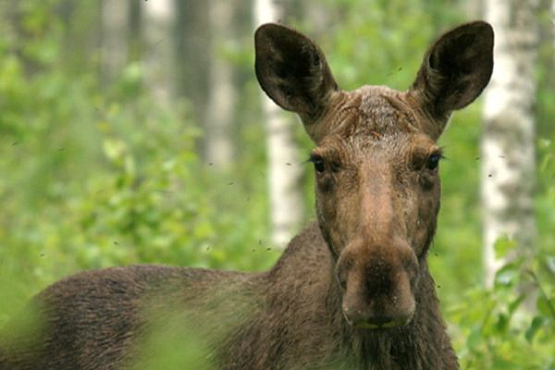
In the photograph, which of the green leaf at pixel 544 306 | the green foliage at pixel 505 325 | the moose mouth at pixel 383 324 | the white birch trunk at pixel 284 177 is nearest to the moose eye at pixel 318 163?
the moose mouth at pixel 383 324

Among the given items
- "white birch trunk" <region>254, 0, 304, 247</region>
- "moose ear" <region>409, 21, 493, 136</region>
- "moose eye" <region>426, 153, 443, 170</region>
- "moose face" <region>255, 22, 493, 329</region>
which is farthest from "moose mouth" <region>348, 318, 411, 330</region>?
"white birch trunk" <region>254, 0, 304, 247</region>

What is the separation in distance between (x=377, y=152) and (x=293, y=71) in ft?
3.29

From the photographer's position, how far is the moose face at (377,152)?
5.37 meters

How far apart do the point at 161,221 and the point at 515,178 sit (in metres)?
3.15

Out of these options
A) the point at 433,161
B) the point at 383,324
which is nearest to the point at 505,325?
the point at 433,161

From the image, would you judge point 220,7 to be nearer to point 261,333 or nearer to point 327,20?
point 327,20

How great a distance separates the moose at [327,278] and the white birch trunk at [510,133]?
14.6 ft

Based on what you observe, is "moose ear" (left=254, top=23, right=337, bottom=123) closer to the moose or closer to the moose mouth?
the moose

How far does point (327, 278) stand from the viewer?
625 cm

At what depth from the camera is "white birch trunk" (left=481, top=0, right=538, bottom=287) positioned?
432 inches

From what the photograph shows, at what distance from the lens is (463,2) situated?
25.7 m

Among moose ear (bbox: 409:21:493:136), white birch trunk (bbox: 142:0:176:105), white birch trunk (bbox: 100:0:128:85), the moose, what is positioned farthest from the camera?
white birch trunk (bbox: 100:0:128:85)

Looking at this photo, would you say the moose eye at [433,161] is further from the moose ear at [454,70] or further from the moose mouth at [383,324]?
the moose mouth at [383,324]

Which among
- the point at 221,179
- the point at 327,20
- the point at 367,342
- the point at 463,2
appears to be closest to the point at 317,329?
the point at 367,342
